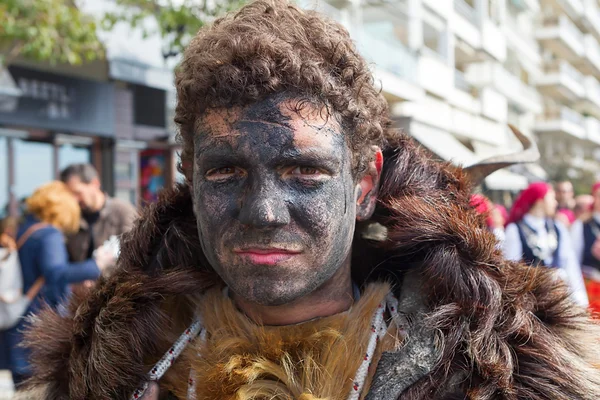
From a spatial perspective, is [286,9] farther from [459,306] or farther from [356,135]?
[459,306]

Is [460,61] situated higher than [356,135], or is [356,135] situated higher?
[460,61]

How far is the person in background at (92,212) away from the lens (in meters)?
4.27

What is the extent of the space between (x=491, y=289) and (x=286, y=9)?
0.81 m

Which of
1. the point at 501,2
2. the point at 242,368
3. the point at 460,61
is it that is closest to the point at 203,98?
the point at 242,368

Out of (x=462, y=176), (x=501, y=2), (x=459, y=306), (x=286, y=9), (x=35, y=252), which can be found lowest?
(x=35, y=252)

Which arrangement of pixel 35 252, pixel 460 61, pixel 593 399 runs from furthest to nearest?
pixel 460 61 → pixel 35 252 → pixel 593 399

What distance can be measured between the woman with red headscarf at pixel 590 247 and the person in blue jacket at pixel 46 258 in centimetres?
395

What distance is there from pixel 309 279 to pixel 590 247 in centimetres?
454

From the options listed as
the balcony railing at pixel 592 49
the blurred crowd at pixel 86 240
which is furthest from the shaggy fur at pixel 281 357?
the balcony railing at pixel 592 49

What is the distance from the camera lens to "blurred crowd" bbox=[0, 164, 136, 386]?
3.72 meters

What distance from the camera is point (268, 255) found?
131cm

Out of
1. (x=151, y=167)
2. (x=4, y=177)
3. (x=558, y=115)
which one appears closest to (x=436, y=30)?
(x=151, y=167)

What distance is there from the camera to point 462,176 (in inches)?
63.0

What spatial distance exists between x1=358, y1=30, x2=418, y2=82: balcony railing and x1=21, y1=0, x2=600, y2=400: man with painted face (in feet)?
35.4
